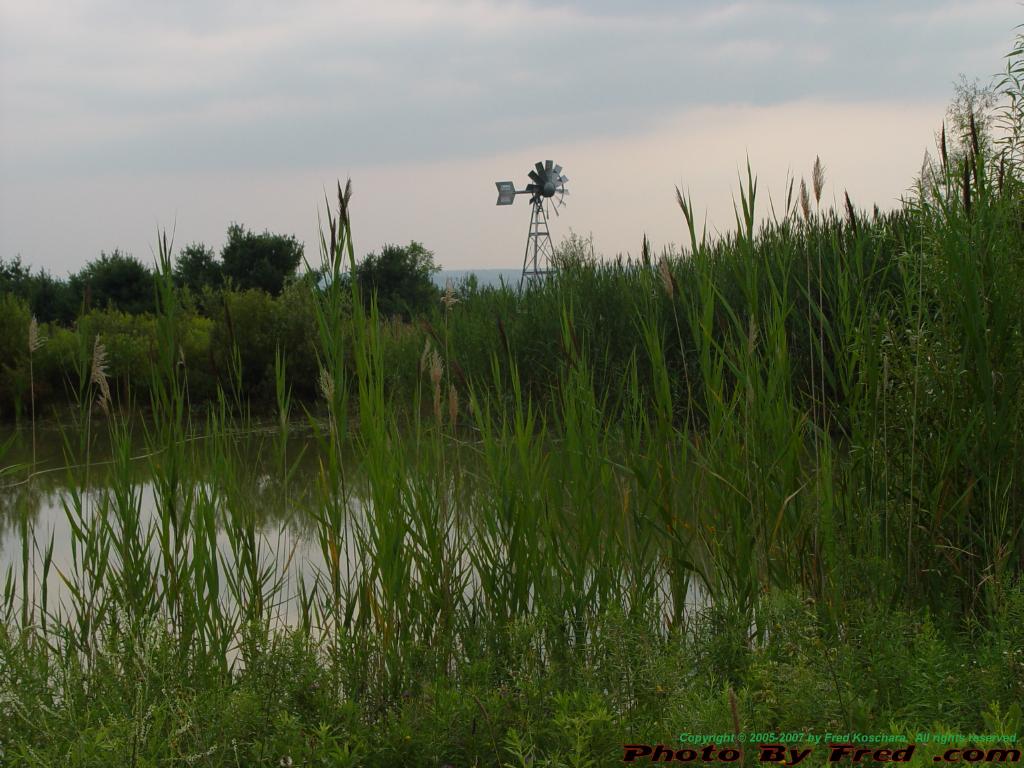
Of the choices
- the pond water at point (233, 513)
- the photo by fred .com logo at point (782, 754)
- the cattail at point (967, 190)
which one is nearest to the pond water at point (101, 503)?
the pond water at point (233, 513)

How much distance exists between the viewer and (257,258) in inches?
816

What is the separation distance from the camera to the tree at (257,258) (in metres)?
20.2

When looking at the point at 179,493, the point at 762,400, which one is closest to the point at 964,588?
the point at 762,400

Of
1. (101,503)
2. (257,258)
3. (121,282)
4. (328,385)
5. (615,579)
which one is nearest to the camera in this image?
(328,385)

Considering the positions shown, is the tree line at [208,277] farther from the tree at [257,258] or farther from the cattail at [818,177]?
the cattail at [818,177]

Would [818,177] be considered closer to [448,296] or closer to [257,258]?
[448,296]

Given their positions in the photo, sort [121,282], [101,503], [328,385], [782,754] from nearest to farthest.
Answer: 1. [782,754]
2. [328,385]
3. [101,503]
4. [121,282]

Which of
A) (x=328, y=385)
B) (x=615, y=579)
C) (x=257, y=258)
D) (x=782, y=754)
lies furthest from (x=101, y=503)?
(x=257, y=258)

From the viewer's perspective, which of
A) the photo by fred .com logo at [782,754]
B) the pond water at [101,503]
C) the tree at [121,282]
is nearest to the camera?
the photo by fred .com logo at [782,754]

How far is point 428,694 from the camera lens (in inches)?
71.7

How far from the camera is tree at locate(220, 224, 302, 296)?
20.2 metres

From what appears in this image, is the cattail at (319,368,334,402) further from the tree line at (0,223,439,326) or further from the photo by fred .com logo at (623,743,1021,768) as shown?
the tree line at (0,223,439,326)

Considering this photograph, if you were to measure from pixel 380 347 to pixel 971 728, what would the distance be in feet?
5.61

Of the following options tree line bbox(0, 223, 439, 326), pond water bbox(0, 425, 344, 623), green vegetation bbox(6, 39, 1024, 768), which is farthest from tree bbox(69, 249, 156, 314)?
green vegetation bbox(6, 39, 1024, 768)
